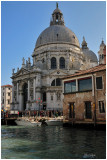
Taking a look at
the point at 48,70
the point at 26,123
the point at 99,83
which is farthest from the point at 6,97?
the point at 99,83

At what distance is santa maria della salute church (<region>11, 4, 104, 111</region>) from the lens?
47.8m

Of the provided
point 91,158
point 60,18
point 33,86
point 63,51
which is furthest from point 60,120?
point 60,18

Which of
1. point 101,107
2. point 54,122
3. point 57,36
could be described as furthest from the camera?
point 57,36

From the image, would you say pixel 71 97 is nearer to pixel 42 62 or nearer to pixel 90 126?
pixel 90 126

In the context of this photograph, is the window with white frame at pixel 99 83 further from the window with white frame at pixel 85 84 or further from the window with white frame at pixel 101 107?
the window with white frame at pixel 101 107

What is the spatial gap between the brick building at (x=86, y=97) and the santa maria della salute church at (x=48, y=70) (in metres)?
22.8

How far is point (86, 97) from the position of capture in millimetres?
20969

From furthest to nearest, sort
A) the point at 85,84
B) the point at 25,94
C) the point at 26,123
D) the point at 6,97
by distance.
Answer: the point at 6,97
the point at 25,94
the point at 26,123
the point at 85,84

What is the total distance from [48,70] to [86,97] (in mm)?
30751

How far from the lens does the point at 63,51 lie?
53.7 metres

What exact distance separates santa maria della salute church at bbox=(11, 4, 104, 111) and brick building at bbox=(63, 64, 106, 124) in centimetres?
2276

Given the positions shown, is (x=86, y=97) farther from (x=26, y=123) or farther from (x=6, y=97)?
(x=6, y=97)

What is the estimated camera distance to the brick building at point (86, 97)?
19.6m

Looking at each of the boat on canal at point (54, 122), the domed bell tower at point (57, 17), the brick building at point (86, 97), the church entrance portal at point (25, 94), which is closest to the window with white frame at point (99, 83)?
the brick building at point (86, 97)
